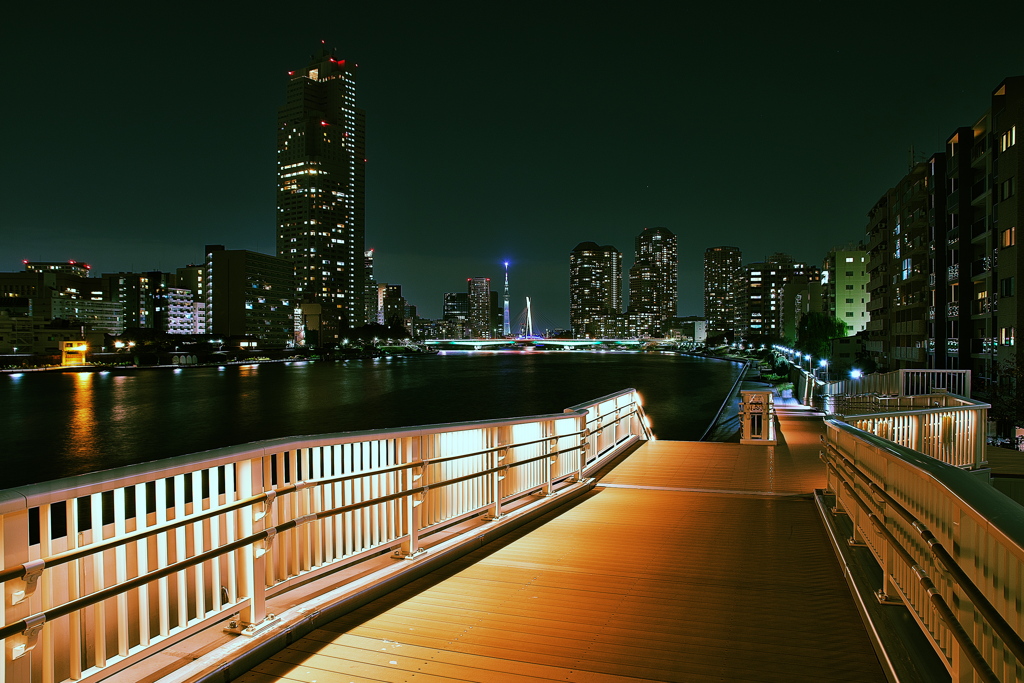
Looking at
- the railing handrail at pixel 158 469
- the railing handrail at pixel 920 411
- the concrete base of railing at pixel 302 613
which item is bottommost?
the concrete base of railing at pixel 302 613

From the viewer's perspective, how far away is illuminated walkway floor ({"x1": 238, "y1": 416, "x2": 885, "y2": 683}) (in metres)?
4.27

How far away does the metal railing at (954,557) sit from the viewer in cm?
268

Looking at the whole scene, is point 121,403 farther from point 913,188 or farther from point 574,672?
point 574,672

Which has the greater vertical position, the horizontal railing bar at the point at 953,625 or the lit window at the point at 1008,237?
the lit window at the point at 1008,237

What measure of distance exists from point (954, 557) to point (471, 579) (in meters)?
3.82

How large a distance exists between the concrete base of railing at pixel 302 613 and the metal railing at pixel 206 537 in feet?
0.35

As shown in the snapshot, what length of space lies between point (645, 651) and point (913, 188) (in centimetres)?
6453

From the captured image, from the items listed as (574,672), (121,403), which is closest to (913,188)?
(574,672)

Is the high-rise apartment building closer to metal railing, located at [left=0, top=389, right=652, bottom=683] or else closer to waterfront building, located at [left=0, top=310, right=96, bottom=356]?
metal railing, located at [left=0, top=389, right=652, bottom=683]

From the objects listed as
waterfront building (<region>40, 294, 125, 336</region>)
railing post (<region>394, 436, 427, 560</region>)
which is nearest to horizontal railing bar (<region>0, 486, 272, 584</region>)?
railing post (<region>394, 436, 427, 560</region>)

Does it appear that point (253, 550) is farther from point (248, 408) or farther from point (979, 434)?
point (248, 408)

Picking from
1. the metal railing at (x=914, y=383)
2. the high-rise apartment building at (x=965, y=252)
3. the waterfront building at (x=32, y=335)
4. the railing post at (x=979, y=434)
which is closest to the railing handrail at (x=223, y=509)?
the railing post at (x=979, y=434)

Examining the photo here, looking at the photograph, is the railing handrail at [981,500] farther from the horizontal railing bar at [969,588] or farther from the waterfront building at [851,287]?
the waterfront building at [851,287]

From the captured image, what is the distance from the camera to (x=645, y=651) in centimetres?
457
